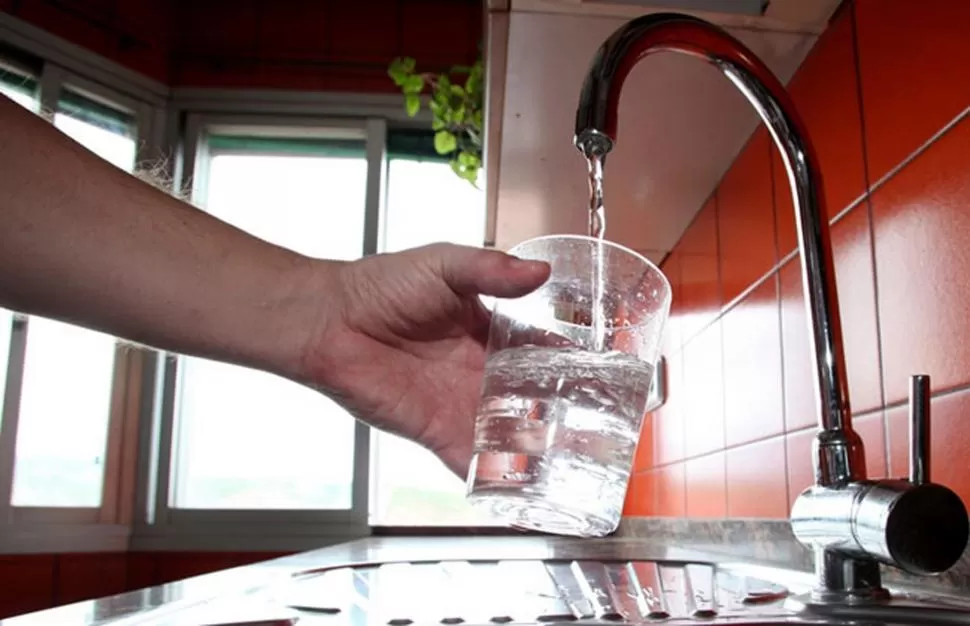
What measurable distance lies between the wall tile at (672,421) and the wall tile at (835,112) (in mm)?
628

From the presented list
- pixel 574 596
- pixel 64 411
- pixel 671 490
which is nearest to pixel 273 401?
pixel 64 411

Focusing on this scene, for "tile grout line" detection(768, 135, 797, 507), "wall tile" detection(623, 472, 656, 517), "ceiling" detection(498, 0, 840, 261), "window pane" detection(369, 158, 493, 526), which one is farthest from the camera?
"window pane" detection(369, 158, 493, 526)

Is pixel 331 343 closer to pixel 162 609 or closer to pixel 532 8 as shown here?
pixel 162 609

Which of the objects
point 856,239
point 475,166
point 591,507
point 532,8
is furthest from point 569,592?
point 475,166

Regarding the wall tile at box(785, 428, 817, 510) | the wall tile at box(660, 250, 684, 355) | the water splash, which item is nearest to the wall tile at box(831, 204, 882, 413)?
the wall tile at box(785, 428, 817, 510)

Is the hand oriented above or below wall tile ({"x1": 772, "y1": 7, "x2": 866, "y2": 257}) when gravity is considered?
below

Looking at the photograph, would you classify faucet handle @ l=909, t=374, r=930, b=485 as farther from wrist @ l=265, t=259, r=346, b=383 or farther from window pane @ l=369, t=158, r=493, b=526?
window pane @ l=369, t=158, r=493, b=526

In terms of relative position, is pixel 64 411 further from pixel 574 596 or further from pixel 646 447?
pixel 574 596

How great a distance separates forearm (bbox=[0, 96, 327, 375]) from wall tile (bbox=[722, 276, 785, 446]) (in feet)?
1.99

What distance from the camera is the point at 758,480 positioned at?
3.83 ft

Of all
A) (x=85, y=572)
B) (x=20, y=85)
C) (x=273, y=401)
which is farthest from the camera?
(x=273, y=401)

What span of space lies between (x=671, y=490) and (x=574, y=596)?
3.30ft

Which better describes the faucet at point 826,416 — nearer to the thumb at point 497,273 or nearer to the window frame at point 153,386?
the thumb at point 497,273

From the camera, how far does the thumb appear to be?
1.97 ft
